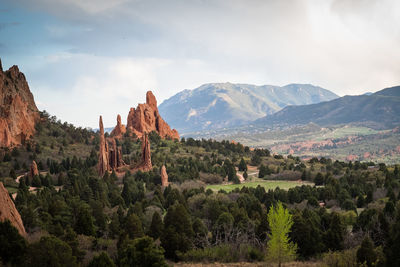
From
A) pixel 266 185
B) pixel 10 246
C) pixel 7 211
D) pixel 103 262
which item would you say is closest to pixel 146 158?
pixel 266 185

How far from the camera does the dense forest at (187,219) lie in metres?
29.4

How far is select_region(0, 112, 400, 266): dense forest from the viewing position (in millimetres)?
29383

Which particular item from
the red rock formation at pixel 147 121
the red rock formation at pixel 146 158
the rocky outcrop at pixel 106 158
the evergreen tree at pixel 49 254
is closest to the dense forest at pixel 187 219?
the evergreen tree at pixel 49 254

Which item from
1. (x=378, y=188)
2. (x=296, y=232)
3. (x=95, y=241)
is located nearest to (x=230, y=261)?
(x=296, y=232)

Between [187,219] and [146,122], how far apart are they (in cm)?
10312

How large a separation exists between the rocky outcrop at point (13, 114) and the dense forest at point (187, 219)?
544cm

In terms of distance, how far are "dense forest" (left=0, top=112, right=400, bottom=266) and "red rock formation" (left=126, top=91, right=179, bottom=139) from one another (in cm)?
4216

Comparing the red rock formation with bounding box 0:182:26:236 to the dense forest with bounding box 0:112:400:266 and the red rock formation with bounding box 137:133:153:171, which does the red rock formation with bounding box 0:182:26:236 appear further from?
the red rock formation with bounding box 137:133:153:171

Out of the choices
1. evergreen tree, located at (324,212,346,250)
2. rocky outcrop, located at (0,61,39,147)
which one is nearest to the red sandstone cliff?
rocky outcrop, located at (0,61,39,147)

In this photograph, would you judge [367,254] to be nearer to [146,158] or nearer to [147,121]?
[146,158]

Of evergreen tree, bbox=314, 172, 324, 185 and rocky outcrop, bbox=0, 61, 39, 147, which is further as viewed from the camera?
rocky outcrop, bbox=0, 61, 39, 147

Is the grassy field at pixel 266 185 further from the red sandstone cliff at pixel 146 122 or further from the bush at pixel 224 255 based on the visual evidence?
the red sandstone cliff at pixel 146 122

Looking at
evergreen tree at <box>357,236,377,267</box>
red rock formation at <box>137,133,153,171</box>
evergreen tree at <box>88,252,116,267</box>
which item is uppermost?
red rock formation at <box>137,133,153,171</box>

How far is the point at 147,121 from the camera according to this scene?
14100 cm
